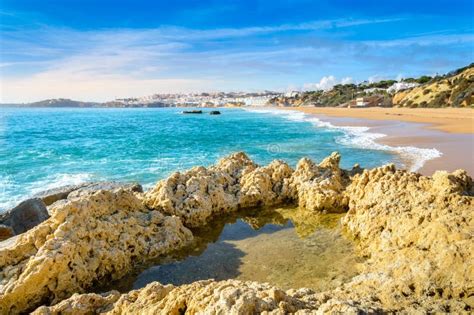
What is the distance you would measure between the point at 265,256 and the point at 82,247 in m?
2.78

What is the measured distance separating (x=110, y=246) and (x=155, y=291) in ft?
8.06

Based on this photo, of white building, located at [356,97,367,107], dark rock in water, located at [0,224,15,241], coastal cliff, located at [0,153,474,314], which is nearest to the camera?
coastal cliff, located at [0,153,474,314]

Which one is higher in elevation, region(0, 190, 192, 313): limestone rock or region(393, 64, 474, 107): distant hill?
region(393, 64, 474, 107): distant hill

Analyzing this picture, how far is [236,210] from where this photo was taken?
8375 millimetres

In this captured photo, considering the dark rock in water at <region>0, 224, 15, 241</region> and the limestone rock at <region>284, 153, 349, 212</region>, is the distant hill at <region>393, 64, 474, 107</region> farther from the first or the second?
the dark rock in water at <region>0, 224, 15, 241</region>

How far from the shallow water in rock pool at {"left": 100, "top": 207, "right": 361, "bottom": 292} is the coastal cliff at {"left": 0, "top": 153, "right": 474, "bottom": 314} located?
0.27 m

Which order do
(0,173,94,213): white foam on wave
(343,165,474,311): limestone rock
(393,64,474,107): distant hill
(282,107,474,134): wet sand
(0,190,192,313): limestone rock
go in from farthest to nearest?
(393,64,474,107): distant hill, (282,107,474,134): wet sand, (0,173,94,213): white foam on wave, (0,190,192,313): limestone rock, (343,165,474,311): limestone rock

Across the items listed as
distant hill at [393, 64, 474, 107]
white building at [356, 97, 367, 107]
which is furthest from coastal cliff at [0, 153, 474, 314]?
white building at [356, 97, 367, 107]

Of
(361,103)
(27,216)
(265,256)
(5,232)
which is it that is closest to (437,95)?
(361,103)

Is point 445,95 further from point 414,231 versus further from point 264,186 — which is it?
point 414,231

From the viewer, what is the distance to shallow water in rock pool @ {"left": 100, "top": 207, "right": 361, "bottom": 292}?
5375 millimetres

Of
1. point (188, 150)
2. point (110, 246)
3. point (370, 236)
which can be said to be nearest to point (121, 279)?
point (110, 246)

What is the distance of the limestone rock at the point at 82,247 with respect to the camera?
4.74 metres

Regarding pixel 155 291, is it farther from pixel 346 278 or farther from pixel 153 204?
pixel 153 204
